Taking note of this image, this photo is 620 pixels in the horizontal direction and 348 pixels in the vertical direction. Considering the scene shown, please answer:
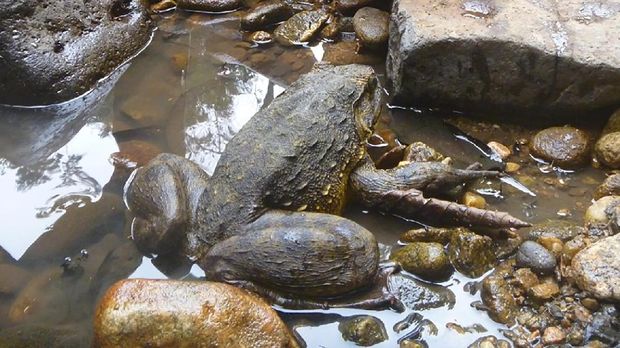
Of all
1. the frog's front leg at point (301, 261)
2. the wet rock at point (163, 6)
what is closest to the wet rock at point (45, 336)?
the frog's front leg at point (301, 261)

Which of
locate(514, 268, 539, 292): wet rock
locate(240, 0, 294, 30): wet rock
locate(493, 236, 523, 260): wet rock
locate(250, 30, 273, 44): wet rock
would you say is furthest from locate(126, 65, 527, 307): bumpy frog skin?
locate(240, 0, 294, 30): wet rock

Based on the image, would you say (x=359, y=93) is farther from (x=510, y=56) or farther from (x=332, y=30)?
(x=332, y=30)

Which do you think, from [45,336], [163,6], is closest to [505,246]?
[45,336]

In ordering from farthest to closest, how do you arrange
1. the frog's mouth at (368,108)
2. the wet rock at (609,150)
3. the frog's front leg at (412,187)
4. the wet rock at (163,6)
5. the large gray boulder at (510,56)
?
the wet rock at (163,6), the large gray boulder at (510,56), the frog's mouth at (368,108), the wet rock at (609,150), the frog's front leg at (412,187)

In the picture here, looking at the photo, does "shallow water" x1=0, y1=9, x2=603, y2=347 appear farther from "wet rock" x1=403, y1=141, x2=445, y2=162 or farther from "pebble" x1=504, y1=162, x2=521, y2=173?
"wet rock" x1=403, y1=141, x2=445, y2=162

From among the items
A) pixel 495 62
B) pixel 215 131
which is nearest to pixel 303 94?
pixel 215 131

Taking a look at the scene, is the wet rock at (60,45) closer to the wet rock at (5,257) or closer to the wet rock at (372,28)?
the wet rock at (5,257)
